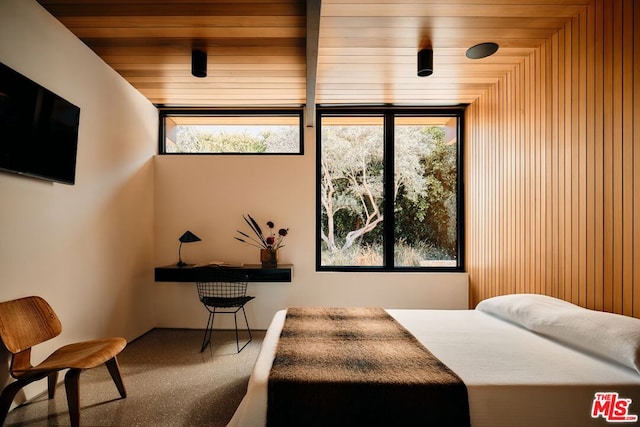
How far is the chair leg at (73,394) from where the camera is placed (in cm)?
208

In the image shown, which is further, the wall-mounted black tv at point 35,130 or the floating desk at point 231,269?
the floating desk at point 231,269

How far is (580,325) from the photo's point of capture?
1.98 m

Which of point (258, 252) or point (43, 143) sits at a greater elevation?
point (43, 143)

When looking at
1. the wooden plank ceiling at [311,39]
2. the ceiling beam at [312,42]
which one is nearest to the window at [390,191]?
the wooden plank ceiling at [311,39]

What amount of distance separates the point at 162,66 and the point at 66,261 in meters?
1.94

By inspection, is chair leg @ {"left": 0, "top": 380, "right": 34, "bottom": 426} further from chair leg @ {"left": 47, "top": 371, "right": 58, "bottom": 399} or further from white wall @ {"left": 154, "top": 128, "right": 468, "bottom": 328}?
white wall @ {"left": 154, "top": 128, "right": 468, "bottom": 328}

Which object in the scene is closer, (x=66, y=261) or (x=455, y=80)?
(x=66, y=261)

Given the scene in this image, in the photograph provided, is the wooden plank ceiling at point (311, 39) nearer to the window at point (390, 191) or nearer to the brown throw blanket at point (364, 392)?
the window at point (390, 191)

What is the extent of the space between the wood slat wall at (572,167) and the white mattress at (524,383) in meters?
0.69

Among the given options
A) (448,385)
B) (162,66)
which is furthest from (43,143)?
(448,385)

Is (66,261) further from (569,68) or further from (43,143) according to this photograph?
(569,68)

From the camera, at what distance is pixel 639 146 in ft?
6.79

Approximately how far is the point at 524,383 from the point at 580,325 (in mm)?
682

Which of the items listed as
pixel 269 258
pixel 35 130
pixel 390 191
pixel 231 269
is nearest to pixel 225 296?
pixel 231 269
